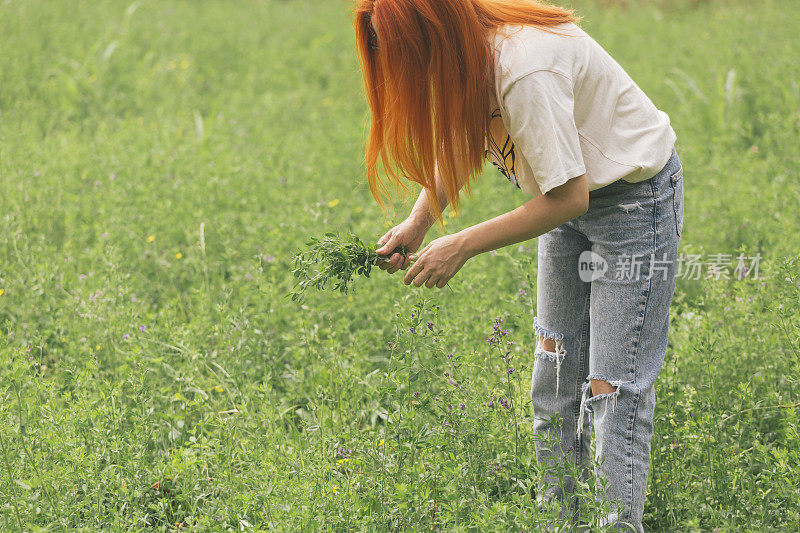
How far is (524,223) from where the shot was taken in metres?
2.11

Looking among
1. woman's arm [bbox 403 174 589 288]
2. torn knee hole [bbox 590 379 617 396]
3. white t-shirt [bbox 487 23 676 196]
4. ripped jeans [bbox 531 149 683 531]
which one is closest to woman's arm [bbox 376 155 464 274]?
woman's arm [bbox 403 174 589 288]

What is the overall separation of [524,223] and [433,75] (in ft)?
1.56

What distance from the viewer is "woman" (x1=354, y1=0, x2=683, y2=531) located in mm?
2016

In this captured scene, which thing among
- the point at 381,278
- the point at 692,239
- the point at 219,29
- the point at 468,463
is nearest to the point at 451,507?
the point at 468,463

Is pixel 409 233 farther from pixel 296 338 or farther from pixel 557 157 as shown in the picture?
pixel 296 338

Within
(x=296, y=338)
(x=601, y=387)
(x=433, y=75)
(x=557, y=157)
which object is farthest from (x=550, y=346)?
(x=296, y=338)

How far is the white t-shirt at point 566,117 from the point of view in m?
1.97

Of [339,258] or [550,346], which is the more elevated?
[339,258]

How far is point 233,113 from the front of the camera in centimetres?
678

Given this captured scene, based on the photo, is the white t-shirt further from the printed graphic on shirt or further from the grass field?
the grass field

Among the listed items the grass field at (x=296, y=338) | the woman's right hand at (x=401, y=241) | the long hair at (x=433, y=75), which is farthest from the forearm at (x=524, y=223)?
the grass field at (x=296, y=338)

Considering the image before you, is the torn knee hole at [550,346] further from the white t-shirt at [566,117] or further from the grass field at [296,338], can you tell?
the white t-shirt at [566,117]

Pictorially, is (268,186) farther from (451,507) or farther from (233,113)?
(451,507)

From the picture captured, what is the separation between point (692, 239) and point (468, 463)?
2410 mm
